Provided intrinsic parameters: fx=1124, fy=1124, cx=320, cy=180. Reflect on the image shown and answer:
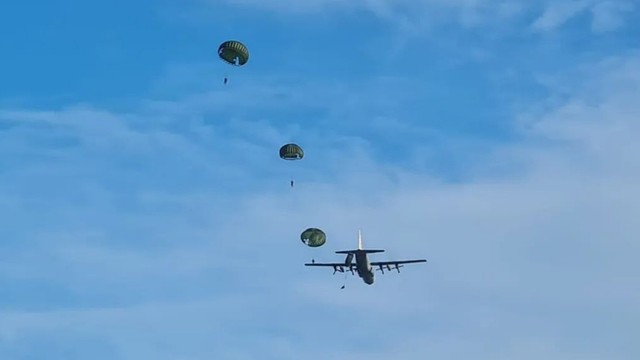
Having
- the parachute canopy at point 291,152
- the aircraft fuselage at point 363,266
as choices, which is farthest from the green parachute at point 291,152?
the aircraft fuselage at point 363,266

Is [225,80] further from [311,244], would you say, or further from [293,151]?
[311,244]

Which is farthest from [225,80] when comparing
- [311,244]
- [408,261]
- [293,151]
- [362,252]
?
[408,261]

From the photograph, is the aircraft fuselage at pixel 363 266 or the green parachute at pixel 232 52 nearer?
the green parachute at pixel 232 52

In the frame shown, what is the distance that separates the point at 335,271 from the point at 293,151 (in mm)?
35619

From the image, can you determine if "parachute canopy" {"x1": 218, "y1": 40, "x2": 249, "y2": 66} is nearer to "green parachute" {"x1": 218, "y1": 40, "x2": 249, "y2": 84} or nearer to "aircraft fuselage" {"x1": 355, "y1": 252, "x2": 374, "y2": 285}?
"green parachute" {"x1": 218, "y1": 40, "x2": 249, "y2": 84}

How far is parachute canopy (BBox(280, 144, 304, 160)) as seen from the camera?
124750 millimetres

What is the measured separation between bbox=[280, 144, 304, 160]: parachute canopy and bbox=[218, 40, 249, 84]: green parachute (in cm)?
1213

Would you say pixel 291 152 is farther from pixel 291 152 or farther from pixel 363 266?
pixel 363 266

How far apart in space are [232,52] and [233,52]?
0.10 metres

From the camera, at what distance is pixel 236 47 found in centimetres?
11744

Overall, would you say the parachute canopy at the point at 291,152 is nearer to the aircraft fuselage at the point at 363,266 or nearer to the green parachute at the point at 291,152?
the green parachute at the point at 291,152

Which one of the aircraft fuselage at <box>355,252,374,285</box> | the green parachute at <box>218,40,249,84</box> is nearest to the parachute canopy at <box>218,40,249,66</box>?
the green parachute at <box>218,40,249,84</box>

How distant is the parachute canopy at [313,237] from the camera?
431ft

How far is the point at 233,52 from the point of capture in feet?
385
